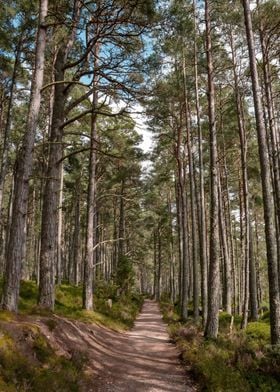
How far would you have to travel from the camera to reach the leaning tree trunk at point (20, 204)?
23.0 feet

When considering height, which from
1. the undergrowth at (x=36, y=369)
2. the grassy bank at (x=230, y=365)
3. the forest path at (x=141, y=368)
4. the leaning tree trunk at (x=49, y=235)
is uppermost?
the leaning tree trunk at (x=49, y=235)

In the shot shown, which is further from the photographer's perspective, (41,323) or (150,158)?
(150,158)

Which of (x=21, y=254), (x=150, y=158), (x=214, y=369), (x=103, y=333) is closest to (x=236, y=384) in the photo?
(x=214, y=369)

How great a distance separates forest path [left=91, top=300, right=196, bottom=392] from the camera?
664 cm

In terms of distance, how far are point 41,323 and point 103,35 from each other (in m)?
7.23

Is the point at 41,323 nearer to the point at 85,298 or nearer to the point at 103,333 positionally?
the point at 103,333

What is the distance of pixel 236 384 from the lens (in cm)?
602

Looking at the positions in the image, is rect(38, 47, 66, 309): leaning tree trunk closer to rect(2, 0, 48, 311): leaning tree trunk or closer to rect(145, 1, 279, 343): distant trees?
rect(2, 0, 48, 311): leaning tree trunk

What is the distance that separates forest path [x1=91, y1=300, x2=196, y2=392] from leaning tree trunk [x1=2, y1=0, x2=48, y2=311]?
2.39 metres

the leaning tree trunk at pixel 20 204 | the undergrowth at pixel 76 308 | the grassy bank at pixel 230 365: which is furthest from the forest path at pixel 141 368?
the leaning tree trunk at pixel 20 204

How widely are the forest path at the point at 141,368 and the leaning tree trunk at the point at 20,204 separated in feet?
7.83

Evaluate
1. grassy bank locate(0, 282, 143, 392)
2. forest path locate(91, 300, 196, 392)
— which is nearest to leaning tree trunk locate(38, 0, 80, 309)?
grassy bank locate(0, 282, 143, 392)

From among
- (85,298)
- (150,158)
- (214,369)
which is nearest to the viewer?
(214,369)

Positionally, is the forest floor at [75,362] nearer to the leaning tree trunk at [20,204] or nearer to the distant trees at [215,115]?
the leaning tree trunk at [20,204]
